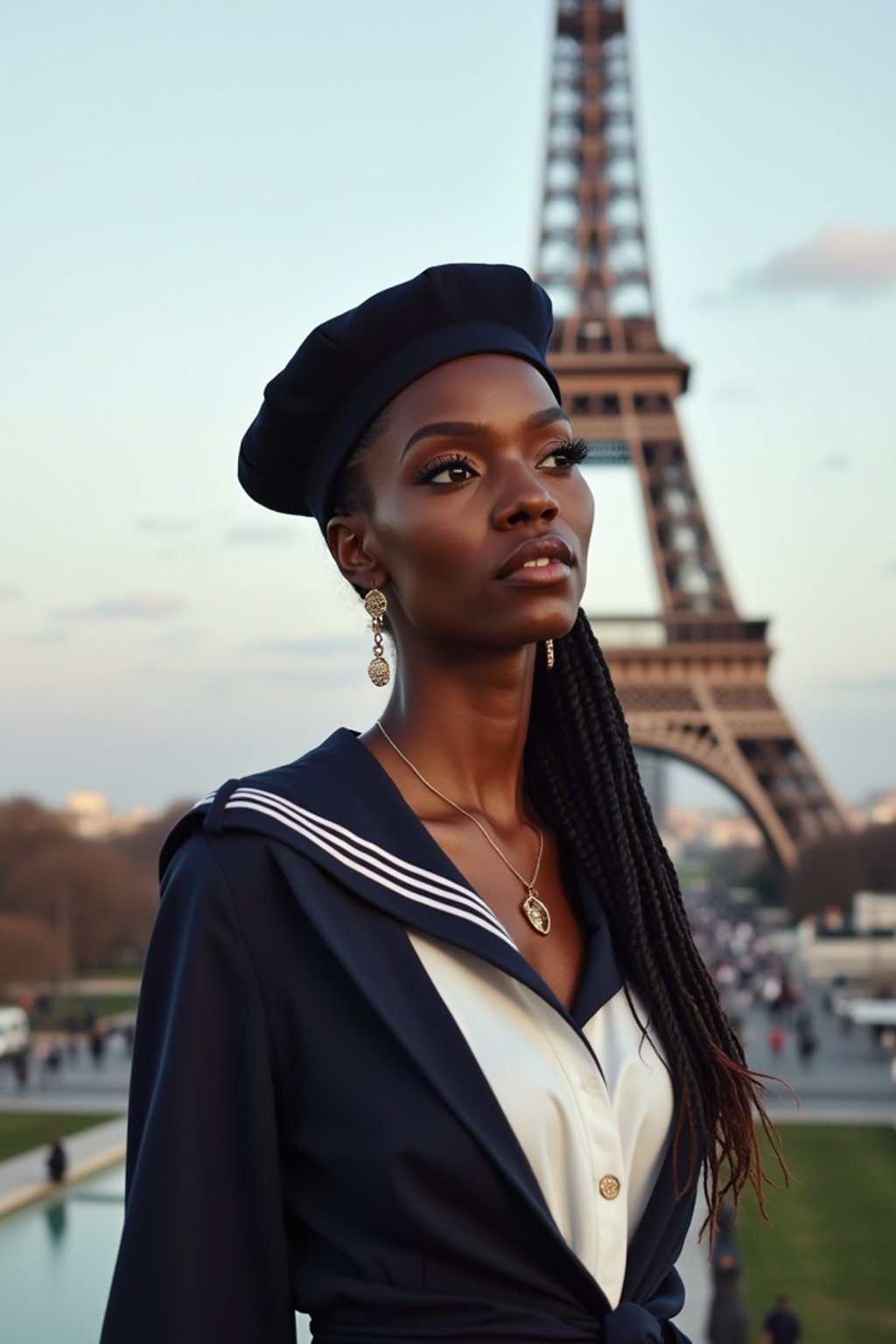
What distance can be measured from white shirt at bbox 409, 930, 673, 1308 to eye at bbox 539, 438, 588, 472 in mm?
604

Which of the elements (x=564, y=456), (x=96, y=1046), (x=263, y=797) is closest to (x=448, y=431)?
(x=564, y=456)

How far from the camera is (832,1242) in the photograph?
562 inches

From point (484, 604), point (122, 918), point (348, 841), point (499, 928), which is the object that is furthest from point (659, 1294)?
point (122, 918)

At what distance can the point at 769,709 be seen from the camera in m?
41.4

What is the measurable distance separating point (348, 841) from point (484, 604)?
1.06ft

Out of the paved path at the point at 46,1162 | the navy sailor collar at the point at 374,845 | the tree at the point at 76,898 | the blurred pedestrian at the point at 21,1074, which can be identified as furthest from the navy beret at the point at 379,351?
the tree at the point at 76,898

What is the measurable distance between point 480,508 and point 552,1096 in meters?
0.68

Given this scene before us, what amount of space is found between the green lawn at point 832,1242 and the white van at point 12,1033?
45.9 ft

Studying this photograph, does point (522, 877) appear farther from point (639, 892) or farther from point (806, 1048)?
point (806, 1048)

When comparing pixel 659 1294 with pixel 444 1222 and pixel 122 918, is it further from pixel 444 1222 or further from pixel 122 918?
pixel 122 918

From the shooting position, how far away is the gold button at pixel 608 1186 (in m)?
2.05

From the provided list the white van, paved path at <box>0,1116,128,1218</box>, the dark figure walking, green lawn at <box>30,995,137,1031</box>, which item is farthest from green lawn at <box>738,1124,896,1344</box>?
green lawn at <box>30,995,137,1031</box>

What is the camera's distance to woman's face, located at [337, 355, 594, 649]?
212cm

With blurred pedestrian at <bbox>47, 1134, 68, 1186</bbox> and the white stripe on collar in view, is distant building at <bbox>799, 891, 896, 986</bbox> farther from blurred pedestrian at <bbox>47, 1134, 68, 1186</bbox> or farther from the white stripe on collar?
the white stripe on collar
